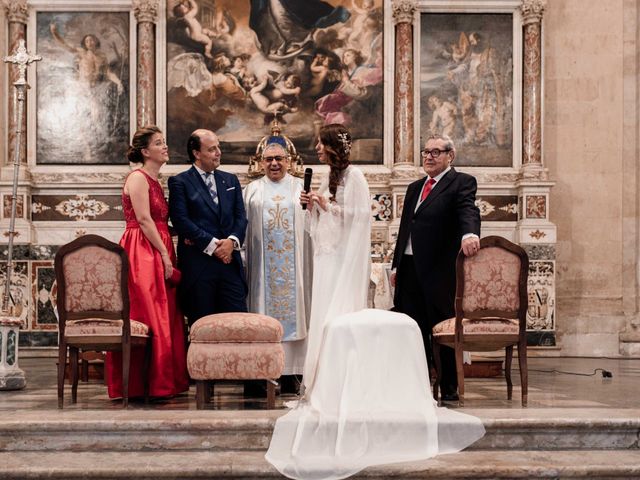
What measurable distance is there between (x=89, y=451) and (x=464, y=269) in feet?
8.08

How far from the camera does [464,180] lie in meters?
6.16

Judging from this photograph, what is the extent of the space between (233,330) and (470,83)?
244 inches

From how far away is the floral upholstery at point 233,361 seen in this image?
18.1 ft

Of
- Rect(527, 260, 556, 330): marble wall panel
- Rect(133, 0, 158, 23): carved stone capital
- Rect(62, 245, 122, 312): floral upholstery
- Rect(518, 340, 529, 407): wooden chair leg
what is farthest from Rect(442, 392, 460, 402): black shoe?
Rect(133, 0, 158, 23): carved stone capital

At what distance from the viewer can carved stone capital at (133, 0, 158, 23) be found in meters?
10.6

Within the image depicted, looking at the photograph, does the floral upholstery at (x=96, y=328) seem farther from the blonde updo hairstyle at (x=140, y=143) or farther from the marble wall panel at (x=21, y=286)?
the marble wall panel at (x=21, y=286)

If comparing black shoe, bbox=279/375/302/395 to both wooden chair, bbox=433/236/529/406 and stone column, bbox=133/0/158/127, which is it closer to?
wooden chair, bbox=433/236/529/406

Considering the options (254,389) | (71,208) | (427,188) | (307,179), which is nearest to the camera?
(307,179)

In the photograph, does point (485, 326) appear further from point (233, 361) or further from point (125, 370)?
point (125, 370)

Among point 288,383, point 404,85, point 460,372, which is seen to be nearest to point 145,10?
point 404,85

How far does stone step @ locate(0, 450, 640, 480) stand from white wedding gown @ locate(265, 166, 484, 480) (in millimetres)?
107

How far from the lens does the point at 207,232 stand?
20.4ft

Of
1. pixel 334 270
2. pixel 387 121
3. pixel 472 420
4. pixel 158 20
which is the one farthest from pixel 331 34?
pixel 472 420

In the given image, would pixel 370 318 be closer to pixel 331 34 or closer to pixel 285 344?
pixel 285 344
